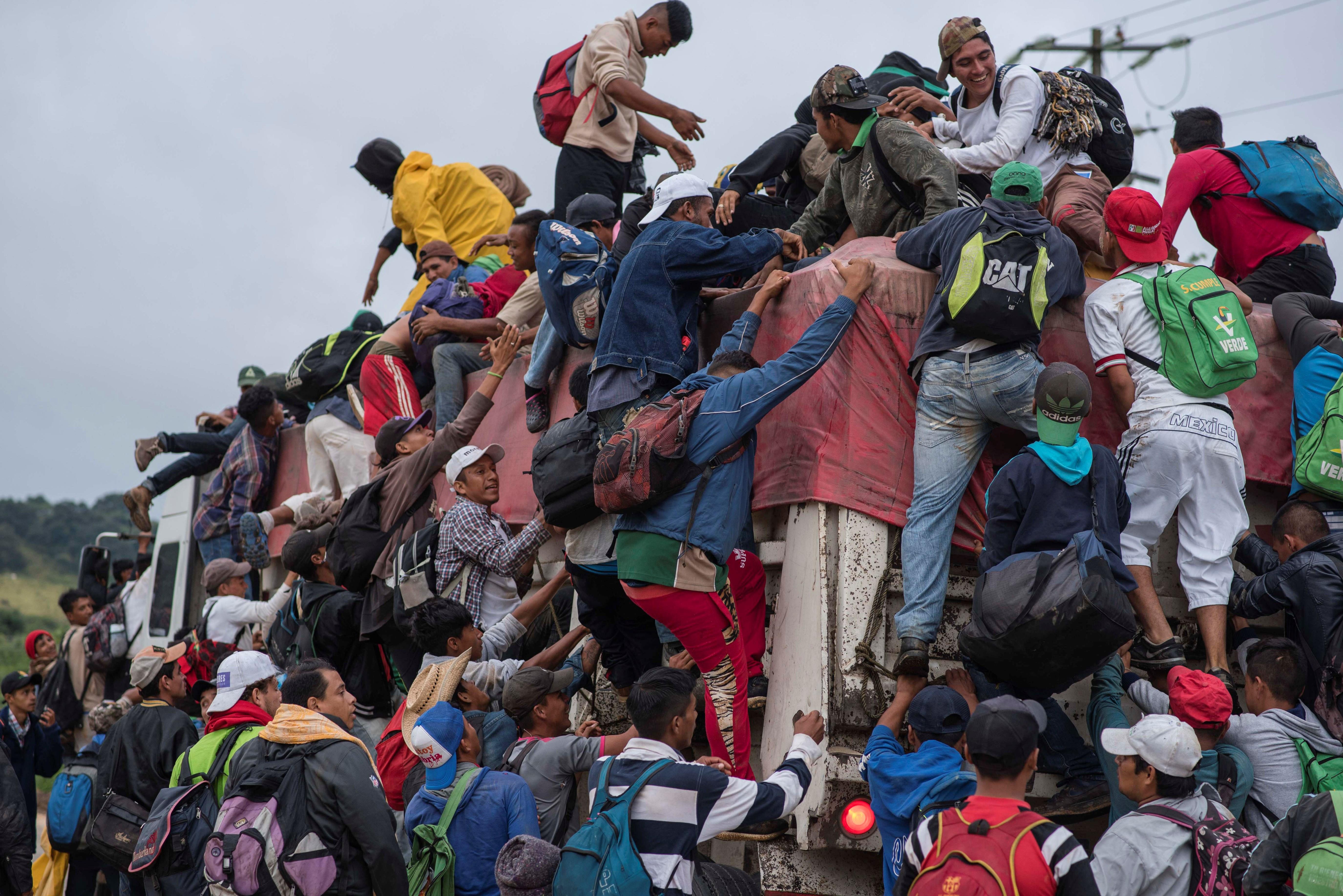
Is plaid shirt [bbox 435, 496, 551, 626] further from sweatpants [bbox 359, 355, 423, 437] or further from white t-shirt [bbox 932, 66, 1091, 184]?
white t-shirt [bbox 932, 66, 1091, 184]

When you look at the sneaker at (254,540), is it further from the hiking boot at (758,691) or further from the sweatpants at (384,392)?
the hiking boot at (758,691)

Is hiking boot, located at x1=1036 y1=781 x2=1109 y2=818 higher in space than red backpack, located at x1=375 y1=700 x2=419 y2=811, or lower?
lower

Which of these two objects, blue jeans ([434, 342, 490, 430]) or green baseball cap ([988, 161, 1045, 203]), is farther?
blue jeans ([434, 342, 490, 430])

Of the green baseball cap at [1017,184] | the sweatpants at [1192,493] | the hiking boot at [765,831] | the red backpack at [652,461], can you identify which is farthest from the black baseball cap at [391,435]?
the sweatpants at [1192,493]

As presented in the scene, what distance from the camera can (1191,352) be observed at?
564cm

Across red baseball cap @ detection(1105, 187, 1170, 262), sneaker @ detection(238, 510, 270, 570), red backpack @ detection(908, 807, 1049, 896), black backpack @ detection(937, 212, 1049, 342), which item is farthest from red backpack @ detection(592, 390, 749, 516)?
sneaker @ detection(238, 510, 270, 570)

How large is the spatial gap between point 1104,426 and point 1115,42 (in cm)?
2366

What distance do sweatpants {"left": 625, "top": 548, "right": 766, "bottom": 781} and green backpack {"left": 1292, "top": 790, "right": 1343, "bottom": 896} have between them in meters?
2.15

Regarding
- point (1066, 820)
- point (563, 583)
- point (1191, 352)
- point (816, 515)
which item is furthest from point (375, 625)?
point (1191, 352)

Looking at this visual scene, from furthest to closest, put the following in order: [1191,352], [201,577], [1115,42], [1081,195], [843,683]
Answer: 1. [1115,42]
2. [201,577]
3. [1081,195]
4. [1191,352]
5. [843,683]

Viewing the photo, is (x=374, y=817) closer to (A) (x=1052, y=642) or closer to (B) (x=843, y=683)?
(B) (x=843, y=683)

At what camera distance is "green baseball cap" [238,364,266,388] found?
43.1 ft

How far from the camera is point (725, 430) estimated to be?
201 inches

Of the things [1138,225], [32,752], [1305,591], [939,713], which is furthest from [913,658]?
[32,752]
